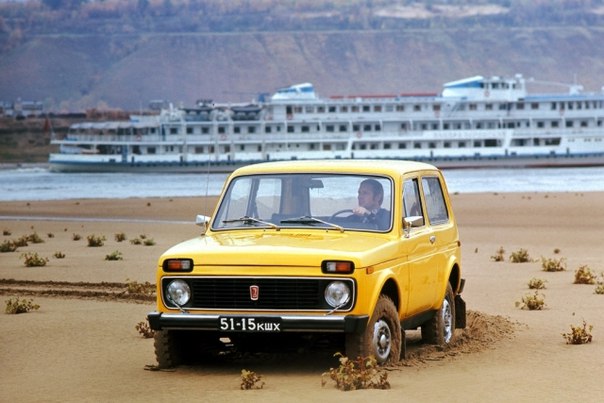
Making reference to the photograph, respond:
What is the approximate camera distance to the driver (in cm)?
942

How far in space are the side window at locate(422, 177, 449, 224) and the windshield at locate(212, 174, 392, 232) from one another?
79 cm

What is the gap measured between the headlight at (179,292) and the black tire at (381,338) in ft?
3.53

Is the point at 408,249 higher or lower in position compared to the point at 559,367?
higher

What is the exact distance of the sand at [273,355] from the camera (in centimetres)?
827

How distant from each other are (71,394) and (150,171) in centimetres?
8533

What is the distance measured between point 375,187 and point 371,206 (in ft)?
0.46

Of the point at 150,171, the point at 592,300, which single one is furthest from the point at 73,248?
the point at 150,171

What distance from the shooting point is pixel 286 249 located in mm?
8594

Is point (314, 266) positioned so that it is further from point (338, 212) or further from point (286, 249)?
point (338, 212)

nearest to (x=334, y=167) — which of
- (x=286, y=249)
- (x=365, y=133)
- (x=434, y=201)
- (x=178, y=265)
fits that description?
(x=434, y=201)

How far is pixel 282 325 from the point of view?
8406 mm

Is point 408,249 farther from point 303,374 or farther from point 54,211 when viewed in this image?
point 54,211

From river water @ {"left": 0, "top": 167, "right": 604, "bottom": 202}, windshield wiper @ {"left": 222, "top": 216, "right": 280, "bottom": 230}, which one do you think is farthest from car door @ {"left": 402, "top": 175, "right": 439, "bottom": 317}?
river water @ {"left": 0, "top": 167, "right": 604, "bottom": 202}

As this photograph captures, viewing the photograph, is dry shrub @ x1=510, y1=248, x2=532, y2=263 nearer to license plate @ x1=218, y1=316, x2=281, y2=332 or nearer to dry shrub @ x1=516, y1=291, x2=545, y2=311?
dry shrub @ x1=516, y1=291, x2=545, y2=311
